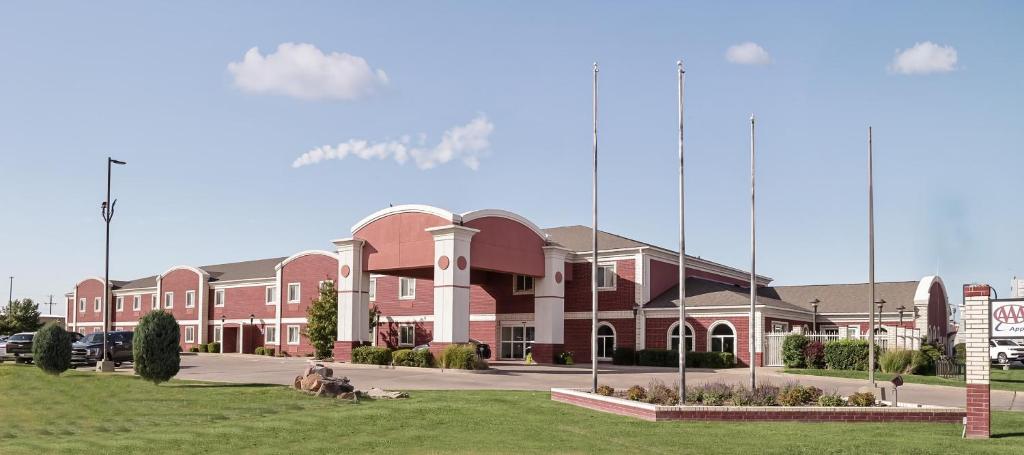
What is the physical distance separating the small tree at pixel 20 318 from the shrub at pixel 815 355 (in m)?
69.7

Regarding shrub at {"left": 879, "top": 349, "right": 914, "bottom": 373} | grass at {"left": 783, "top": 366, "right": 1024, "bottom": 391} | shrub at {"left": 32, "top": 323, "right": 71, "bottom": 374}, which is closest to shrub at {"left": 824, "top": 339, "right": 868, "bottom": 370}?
shrub at {"left": 879, "top": 349, "right": 914, "bottom": 373}

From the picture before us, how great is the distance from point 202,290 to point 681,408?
→ 57.6m

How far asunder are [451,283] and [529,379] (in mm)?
7648

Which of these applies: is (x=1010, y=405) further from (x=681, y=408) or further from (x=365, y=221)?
(x=365, y=221)

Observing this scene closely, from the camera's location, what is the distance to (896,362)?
39156 mm

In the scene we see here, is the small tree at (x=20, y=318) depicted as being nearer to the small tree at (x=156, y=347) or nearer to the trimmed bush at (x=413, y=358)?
the trimmed bush at (x=413, y=358)

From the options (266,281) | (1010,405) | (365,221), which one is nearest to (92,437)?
(1010,405)

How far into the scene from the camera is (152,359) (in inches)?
1080

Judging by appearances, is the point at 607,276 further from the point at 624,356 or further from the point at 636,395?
the point at 636,395

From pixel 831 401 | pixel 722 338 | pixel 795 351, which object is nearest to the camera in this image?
pixel 831 401

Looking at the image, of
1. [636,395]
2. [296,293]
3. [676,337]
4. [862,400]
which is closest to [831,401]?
[862,400]

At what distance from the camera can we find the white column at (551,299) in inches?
1855

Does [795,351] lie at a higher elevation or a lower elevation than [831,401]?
lower

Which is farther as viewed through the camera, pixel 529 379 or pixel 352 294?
pixel 352 294
